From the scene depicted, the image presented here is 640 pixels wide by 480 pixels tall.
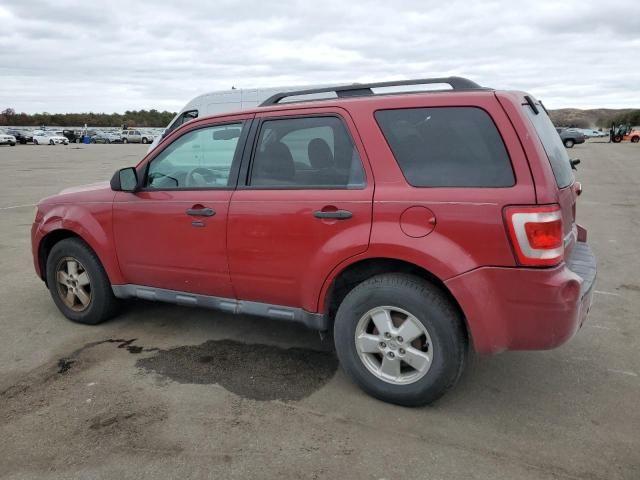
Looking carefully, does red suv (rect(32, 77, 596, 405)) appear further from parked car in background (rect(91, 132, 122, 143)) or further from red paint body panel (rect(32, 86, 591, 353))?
parked car in background (rect(91, 132, 122, 143))

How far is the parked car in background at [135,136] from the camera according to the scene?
5825 cm

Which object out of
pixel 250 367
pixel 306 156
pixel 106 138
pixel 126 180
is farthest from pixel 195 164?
pixel 106 138

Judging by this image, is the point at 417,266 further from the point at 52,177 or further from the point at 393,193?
the point at 52,177

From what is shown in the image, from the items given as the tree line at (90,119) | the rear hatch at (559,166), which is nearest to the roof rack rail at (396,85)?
the rear hatch at (559,166)

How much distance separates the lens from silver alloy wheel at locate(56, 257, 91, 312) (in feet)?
15.2

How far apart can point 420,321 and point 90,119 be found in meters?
107

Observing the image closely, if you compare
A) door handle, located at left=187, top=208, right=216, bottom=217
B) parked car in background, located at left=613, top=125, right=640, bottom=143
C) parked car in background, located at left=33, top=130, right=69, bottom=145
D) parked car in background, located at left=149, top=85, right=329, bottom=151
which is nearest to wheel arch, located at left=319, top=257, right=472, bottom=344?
door handle, located at left=187, top=208, right=216, bottom=217

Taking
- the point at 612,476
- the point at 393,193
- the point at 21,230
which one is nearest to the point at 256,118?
Result: the point at 393,193

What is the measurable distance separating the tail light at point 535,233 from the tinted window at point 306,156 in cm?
91

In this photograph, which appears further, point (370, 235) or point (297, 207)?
point (297, 207)

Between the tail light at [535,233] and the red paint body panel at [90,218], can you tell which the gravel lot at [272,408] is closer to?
the red paint body panel at [90,218]

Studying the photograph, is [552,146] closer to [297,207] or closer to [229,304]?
[297,207]

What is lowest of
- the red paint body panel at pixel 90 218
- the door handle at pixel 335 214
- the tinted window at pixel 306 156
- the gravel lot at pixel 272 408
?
the gravel lot at pixel 272 408

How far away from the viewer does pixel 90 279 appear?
454 centimetres
